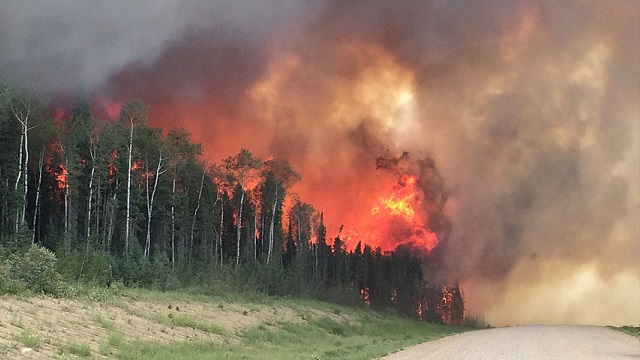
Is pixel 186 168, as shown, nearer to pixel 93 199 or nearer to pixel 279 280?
pixel 93 199

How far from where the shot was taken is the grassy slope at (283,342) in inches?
910

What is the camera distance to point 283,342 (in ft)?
116

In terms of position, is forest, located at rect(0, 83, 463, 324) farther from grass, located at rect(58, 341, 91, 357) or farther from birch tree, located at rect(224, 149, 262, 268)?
grass, located at rect(58, 341, 91, 357)

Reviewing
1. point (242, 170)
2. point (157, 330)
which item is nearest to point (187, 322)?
point (157, 330)

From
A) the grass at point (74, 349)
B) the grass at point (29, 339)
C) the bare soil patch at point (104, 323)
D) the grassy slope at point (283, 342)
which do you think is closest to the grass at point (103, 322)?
the bare soil patch at point (104, 323)

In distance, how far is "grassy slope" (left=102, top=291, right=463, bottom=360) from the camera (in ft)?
75.8

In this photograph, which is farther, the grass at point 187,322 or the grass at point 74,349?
the grass at point 187,322

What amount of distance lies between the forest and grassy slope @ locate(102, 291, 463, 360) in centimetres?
694

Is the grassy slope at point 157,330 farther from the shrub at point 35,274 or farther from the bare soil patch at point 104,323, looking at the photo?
the shrub at point 35,274

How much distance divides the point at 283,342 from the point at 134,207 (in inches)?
1469

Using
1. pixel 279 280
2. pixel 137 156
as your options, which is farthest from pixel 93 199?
pixel 279 280

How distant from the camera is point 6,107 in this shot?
175ft

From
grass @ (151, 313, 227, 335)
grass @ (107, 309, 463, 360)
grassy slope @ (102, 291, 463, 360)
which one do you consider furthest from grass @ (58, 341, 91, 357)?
grass @ (151, 313, 227, 335)

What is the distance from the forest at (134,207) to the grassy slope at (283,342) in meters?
6.94
